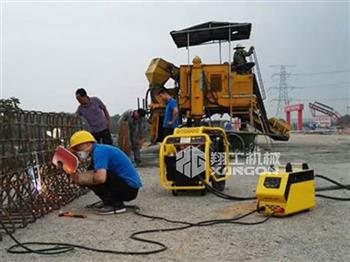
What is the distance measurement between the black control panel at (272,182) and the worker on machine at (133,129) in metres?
6.30

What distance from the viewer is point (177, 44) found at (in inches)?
563

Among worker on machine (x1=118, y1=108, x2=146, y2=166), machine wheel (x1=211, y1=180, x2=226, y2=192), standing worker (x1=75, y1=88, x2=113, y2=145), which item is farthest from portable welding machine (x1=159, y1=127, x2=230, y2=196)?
worker on machine (x1=118, y1=108, x2=146, y2=166)

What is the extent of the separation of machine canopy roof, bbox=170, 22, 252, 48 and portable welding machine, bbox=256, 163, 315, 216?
771cm

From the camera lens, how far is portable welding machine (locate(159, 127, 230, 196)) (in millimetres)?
7387

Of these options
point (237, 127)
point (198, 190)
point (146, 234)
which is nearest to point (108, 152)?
point (146, 234)

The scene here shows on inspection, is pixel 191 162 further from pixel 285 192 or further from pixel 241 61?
pixel 241 61

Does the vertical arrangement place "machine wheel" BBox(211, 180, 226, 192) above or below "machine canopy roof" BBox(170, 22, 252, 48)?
below

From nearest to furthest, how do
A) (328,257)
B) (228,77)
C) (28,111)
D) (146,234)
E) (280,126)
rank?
(328,257) < (146,234) < (28,111) < (228,77) < (280,126)

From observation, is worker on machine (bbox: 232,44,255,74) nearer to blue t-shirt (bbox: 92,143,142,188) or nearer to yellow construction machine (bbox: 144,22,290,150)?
yellow construction machine (bbox: 144,22,290,150)

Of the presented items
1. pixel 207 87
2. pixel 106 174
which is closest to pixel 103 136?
pixel 106 174

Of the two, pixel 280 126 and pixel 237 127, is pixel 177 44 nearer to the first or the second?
pixel 237 127

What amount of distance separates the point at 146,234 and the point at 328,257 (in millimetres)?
1844

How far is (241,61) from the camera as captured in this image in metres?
14.4

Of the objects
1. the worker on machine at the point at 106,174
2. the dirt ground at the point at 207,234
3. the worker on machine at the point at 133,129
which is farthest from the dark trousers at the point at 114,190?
the worker on machine at the point at 133,129
